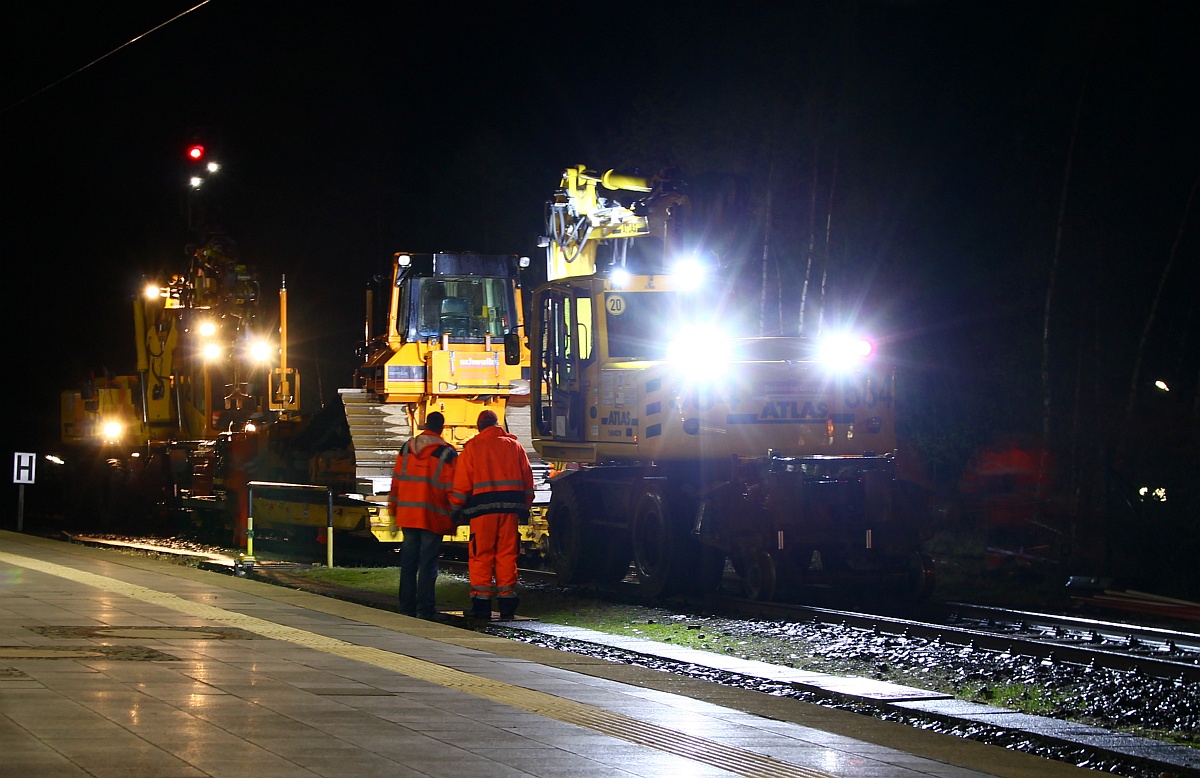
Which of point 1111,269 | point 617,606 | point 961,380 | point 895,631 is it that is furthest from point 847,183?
point 895,631

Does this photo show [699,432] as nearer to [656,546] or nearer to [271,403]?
[656,546]

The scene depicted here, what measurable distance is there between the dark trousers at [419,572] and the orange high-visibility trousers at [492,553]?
354 mm

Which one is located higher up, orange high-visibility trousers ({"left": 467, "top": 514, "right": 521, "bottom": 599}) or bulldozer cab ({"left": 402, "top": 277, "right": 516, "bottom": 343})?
bulldozer cab ({"left": 402, "top": 277, "right": 516, "bottom": 343})

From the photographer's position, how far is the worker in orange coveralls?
1304 centimetres

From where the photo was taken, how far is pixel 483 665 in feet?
32.8

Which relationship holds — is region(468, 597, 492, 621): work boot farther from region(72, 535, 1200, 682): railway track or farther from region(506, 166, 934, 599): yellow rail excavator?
region(506, 166, 934, 599): yellow rail excavator

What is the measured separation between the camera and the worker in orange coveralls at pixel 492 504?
513 inches

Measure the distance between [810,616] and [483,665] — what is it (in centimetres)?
459

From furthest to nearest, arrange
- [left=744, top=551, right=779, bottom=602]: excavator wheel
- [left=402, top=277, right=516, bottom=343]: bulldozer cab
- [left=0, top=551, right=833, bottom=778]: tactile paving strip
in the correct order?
[left=402, top=277, right=516, bottom=343]: bulldozer cab < [left=744, top=551, right=779, bottom=602]: excavator wheel < [left=0, top=551, right=833, bottom=778]: tactile paving strip

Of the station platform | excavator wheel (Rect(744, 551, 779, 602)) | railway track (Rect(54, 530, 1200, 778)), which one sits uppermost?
excavator wheel (Rect(744, 551, 779, 602))

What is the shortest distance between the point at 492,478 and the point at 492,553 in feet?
2.33

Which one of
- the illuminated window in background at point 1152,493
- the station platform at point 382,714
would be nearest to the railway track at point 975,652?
the station platform at point 382,714

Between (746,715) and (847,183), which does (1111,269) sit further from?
(746,715)

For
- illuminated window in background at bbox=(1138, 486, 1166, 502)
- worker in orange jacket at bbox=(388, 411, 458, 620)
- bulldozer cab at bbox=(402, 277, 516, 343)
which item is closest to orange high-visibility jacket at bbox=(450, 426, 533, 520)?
worker in orange jacket at bbox=(388, 411, 458, 620)
